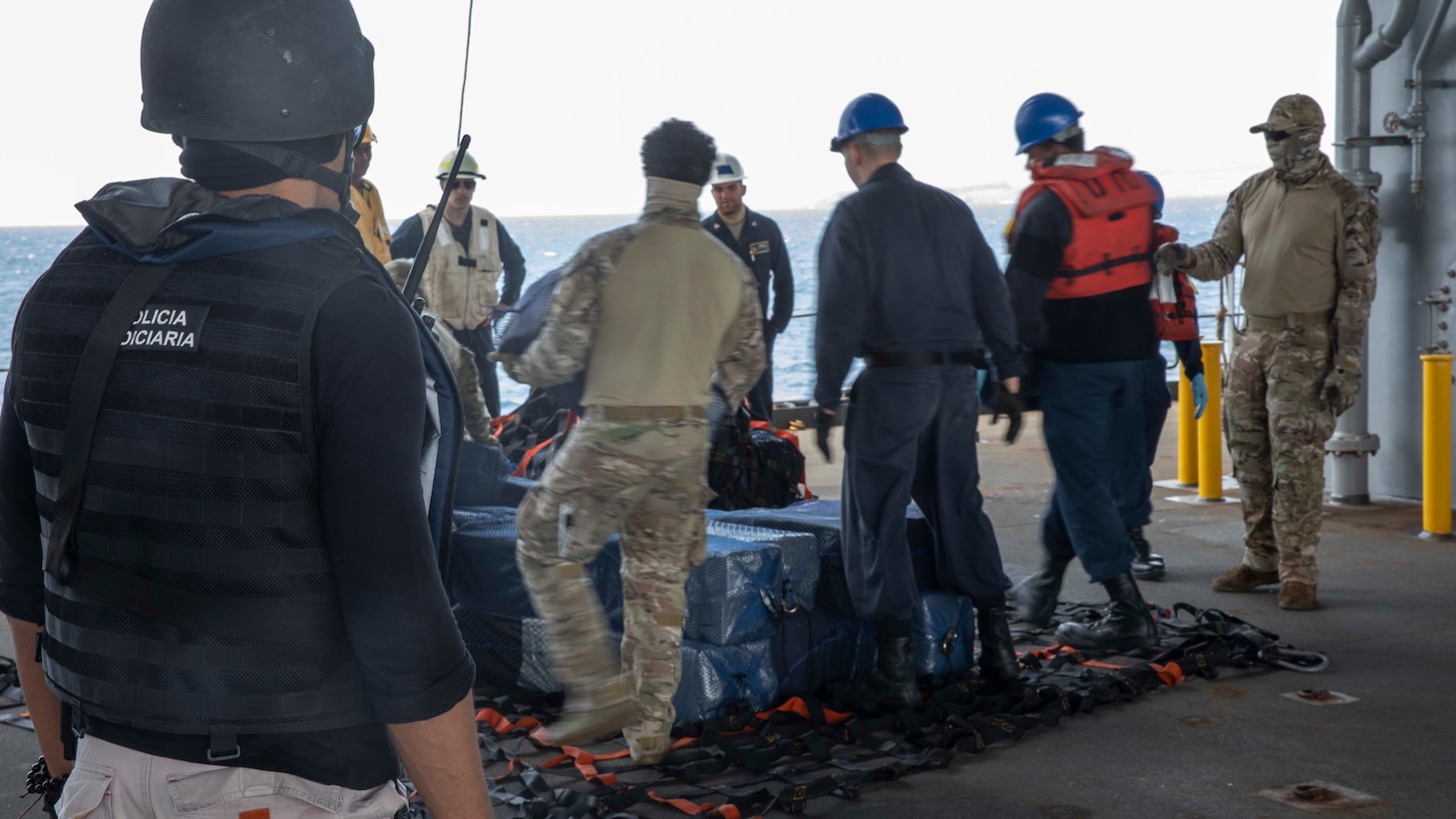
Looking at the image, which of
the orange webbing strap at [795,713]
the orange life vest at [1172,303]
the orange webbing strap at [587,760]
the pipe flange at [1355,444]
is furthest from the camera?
the pipe flange at [1355,444]

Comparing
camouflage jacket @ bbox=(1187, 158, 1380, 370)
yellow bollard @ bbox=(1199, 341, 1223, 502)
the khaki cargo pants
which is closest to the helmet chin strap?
the khaki cargo pants

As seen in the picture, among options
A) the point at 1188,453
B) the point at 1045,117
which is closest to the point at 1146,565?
the point at 1045,117

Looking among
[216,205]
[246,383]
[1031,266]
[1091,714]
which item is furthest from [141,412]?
[1031,266]

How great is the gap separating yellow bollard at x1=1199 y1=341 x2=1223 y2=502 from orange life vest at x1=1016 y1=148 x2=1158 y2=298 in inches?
135

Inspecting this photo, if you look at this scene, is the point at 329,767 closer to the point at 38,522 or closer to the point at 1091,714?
the point at 38,522

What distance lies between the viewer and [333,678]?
1436mm

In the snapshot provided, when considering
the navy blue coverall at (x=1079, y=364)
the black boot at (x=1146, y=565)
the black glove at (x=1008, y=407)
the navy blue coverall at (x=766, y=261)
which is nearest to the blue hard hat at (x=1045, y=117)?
the navy blue coverall at (x=1079, y=364)

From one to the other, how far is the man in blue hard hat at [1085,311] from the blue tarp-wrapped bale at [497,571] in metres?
1.81

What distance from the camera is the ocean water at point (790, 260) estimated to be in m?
35.5

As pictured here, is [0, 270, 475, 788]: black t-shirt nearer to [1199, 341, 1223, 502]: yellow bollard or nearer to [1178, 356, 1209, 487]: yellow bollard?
[1199, 341, 1223, 502]: yellow bollard

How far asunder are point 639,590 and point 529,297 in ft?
3.11

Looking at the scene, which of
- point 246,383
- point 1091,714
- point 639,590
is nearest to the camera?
point 246,383

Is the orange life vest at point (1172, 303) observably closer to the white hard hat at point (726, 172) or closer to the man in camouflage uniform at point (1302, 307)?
the man in camouflage uniform at point (1302, 307)

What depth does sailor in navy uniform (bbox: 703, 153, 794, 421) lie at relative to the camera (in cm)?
828
